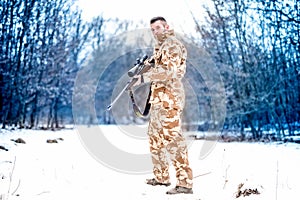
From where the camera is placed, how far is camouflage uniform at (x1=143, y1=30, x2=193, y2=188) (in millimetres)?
2832

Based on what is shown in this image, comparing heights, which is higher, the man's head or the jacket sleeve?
the man's head

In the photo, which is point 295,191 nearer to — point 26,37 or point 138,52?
point 26,37

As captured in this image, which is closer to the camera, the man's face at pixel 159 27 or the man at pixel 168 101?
the man at pixel 168 101

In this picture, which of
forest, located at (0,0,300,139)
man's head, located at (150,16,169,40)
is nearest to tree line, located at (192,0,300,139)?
forest, located at (0,0,300,139)

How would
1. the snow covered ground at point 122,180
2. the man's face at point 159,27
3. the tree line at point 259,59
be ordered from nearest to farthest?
the snow covered ground at point 122,180
the man's face at point 159,27
the tree line at point 259,59

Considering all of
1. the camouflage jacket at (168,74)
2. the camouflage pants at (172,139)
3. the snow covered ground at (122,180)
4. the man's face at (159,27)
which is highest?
the man's face at (159,27)

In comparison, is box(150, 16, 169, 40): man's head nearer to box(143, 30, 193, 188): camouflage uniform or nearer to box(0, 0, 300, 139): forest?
box(143, 30, 193, 188): camouflage uniform

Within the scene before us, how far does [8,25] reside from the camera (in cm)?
932

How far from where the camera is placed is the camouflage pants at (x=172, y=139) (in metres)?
2.83

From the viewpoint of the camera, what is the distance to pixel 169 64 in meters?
2.83

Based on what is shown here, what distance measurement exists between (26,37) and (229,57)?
7345mm

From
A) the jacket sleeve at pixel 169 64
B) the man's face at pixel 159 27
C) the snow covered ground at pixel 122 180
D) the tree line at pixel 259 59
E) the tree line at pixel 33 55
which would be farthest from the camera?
the tree line at pixel 33 55

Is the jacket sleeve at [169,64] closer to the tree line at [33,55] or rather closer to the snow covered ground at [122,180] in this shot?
the snow covered ground at [122,180]

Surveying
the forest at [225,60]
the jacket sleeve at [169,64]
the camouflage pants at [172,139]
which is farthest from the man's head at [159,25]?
the forest at [225,60]
